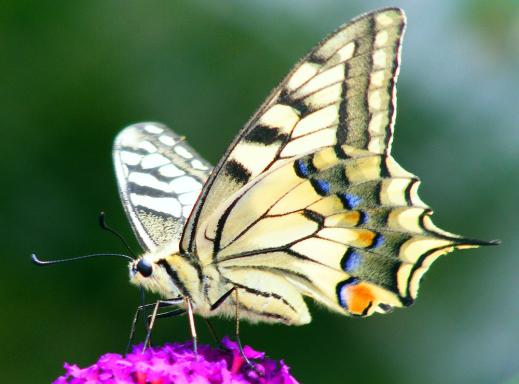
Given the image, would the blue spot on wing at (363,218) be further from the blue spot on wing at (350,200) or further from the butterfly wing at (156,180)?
the butterfly wing at (156,180)

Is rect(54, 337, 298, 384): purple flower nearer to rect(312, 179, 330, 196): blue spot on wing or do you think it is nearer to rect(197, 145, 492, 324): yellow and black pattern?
rect(197, 145, 492, 324): yellow and black pattern

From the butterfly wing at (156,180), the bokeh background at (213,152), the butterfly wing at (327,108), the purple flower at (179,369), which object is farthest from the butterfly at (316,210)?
the bokeh background at (213,152)

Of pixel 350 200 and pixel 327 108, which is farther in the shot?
pixel 350 200

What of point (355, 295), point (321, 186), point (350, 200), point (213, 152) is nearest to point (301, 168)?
point (321, 186)

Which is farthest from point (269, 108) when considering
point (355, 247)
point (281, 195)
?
point (355, 247)

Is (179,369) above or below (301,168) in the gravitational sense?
below

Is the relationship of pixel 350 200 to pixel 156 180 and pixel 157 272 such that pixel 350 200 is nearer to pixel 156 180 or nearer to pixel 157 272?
pixel 157 272

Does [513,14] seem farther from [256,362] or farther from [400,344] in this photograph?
[256,362]
